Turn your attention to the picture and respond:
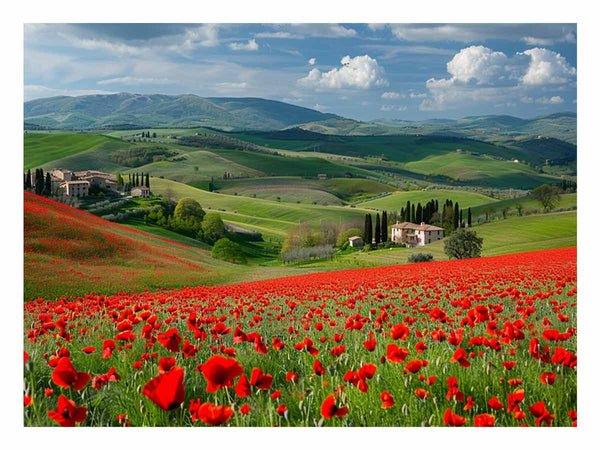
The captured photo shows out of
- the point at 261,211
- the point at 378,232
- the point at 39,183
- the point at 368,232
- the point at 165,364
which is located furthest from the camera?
the point at 261,211

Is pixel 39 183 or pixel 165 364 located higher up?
pixel 39 183

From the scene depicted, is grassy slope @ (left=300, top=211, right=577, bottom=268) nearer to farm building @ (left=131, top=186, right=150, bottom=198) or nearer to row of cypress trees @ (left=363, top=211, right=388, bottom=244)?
row of cypress trees @ (left=363, top=211, right=388, bottom=244)

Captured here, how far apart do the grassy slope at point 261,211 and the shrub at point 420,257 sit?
6.14 feet

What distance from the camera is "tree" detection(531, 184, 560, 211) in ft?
26.4

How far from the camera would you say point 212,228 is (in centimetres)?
924

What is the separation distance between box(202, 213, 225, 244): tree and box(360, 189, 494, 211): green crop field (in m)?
3.47

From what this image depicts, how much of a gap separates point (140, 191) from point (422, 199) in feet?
19.9

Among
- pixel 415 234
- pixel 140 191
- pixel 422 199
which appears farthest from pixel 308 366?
pixel 422 199

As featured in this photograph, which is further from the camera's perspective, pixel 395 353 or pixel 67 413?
pixel 395 353

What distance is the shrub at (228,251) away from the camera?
866cm

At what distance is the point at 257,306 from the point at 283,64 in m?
3.33

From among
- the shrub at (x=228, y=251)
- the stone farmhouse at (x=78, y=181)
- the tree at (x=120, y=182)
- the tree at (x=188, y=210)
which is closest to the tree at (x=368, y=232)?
the shrub at (x=228, y=251)

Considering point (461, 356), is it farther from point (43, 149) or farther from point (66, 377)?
point (43, 149)

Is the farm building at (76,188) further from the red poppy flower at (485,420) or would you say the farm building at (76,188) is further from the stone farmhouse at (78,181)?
the red poppy flower at (485,420)
